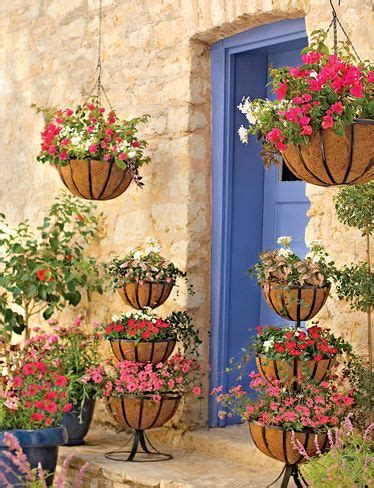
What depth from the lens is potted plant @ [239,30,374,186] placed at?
Answer: 3.85m

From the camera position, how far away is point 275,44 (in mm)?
5500

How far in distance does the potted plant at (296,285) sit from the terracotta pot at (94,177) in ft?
4.67

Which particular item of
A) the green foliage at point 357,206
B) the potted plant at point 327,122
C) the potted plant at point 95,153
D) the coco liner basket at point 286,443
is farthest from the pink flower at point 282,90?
the potted plant at point 95,153

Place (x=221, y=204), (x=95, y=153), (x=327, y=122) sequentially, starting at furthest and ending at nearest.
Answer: (x=221, y=204) < (x=95, y=153) < (x=327, y=122)

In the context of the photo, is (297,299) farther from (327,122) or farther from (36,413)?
(36,413)

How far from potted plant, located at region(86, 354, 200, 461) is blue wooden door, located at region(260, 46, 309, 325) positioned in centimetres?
78

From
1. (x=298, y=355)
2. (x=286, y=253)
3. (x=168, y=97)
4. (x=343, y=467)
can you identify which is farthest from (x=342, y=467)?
(x=168, y=97)

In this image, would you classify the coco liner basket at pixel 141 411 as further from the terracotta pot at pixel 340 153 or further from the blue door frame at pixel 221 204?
the terracotta pot at pixel 340 153

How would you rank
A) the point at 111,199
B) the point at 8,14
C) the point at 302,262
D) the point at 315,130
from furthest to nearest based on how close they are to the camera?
the point at 8,14
the point at 111,199
the point at 302,262
the point at 315,130

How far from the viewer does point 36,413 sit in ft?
16.4

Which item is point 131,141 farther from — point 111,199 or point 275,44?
point 275,44

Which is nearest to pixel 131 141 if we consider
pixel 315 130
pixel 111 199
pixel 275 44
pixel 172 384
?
pixel 111 199

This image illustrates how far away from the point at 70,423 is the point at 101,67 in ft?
7.37

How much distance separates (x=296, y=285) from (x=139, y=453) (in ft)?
5.59
